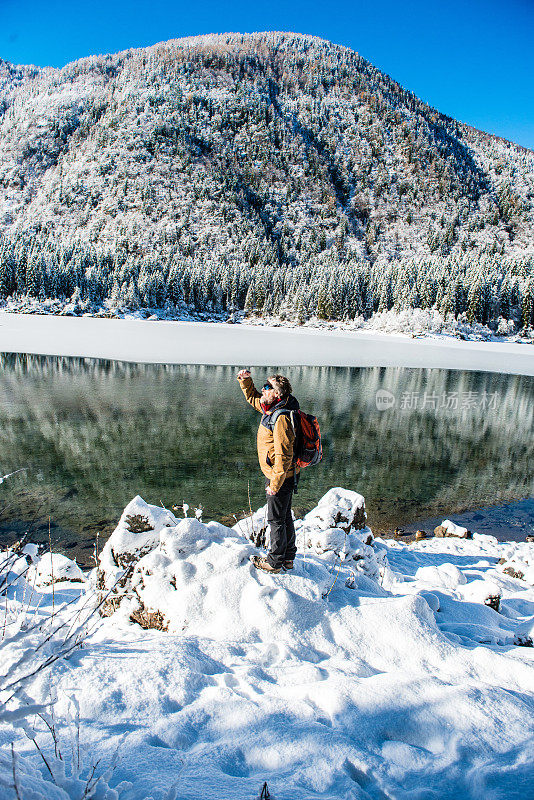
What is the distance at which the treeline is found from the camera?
213 ft

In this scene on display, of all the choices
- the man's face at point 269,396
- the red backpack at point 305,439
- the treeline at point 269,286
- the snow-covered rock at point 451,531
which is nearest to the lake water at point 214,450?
the snow-covered rock at point 451,531

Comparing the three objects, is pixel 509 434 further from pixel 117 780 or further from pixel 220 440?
pixel 117 780

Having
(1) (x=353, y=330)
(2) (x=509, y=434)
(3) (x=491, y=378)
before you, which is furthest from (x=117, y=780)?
(1) (x=353, y=330)

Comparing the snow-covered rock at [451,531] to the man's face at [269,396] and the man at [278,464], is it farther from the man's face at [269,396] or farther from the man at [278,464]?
the man's face at [269,396]

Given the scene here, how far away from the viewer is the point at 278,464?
381cm

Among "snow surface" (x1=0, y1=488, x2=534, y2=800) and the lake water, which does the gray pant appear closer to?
"snow surface" (x1=0, y1=488, x2=534, y2=800)

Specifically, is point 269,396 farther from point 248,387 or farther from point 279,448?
point 248,387

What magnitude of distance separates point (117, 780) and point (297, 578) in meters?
2.09

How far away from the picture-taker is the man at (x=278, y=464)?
12.4 ft

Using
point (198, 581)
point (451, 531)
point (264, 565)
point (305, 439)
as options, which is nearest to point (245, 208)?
point (451, 531)

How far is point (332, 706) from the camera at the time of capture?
2572 mm

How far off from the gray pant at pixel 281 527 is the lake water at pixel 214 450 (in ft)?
9.08

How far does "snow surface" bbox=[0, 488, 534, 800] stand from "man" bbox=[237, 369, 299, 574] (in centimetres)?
19

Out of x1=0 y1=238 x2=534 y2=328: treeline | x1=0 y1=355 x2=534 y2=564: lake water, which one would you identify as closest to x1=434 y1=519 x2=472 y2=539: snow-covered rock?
x1=0 y1=355 x2=534 y2=564: lake water
